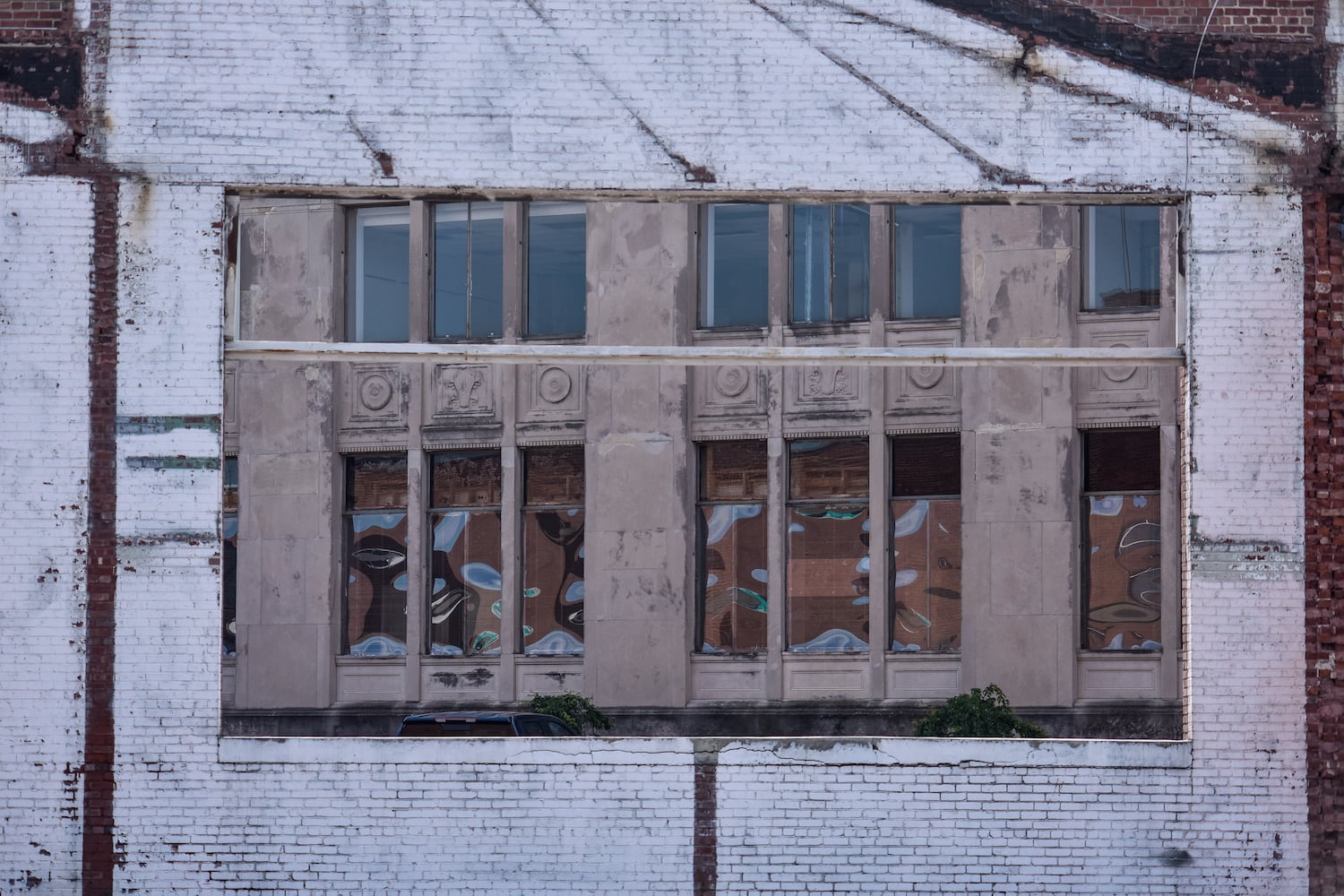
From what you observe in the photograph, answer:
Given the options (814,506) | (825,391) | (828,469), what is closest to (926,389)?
(825,391)

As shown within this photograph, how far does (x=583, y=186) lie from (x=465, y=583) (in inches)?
612

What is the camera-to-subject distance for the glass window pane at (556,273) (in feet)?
81.2

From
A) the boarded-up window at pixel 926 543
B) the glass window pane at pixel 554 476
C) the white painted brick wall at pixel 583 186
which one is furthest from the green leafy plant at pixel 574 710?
the white painted brick wall at pixel 583 186

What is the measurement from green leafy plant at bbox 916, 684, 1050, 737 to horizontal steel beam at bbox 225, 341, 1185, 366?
10253mm

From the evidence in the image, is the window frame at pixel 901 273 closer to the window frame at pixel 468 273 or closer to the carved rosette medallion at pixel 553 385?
the carved rosette medallion at pixel 553 385

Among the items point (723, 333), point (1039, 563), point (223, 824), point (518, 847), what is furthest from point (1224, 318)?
point (723, 333)

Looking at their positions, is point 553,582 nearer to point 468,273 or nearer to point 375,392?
point 375,392

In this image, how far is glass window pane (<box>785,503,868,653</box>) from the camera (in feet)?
76.0

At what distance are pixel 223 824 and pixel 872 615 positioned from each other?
14440mm

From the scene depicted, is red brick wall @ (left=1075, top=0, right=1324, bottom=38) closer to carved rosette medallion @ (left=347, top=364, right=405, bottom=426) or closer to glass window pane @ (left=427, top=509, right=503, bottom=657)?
glass window pane @ (left=427, top=509, right=503, bottom=657)

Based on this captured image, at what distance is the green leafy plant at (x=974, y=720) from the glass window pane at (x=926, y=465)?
3582 millimetres

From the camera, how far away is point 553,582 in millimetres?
24234

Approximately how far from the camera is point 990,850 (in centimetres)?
937

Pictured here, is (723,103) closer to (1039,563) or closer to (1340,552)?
(1340,552)
